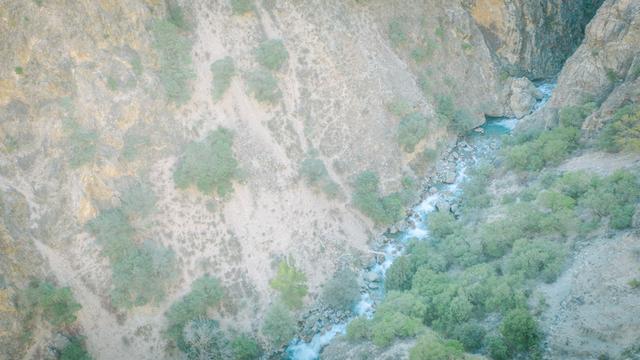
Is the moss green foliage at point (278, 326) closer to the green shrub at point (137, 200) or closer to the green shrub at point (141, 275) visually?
the green shrub at point (141, 275)

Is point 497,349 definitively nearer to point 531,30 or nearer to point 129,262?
point 129,262

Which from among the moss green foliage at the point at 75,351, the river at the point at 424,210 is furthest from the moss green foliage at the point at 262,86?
the moss green foliage at the point at 75,351

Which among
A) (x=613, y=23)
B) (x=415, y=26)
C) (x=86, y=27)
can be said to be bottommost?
(x=613, y=23)

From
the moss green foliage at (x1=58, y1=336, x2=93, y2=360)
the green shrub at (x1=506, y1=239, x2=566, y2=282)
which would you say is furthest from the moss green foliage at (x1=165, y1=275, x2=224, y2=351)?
the green shrub at (x1=506, y1=239, x2=566, y2=282)

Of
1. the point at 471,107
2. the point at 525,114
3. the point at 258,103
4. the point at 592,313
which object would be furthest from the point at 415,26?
the point at 592,313

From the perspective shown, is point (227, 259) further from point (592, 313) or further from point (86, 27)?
point (592, 313)

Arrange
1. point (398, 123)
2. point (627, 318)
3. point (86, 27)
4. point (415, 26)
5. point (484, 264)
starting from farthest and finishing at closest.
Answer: point (415, 26) → point (398, 123) → point (86, 27) → point (484, 264) → point (627, 318)
